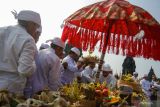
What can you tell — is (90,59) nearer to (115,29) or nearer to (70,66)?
(70,66)

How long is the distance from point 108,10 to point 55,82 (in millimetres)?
1713

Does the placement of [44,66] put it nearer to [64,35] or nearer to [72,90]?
[72,90]

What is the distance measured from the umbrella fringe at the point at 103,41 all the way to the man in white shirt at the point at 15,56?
2804 millimetres

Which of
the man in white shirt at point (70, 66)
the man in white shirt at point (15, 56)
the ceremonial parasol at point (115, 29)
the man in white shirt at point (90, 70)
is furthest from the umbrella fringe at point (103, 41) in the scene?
the man in white shirt at point (90, 70)

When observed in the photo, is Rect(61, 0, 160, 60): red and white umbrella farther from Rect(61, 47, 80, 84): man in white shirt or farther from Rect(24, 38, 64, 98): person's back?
Result: Rect(61, 47, 80, 84): man in white shirt

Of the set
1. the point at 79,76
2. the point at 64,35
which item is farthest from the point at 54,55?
the point at 79,76

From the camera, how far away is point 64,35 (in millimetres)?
8398

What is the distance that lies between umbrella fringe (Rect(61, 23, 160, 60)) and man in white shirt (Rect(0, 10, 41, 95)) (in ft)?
9.20

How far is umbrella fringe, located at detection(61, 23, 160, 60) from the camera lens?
26.4ft

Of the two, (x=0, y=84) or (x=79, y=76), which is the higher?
(x=0, y=84)

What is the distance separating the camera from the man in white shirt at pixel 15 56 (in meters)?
5.14

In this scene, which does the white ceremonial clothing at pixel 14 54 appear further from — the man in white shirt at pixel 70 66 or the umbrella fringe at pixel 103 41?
the man in white shirt at pixel 70 66

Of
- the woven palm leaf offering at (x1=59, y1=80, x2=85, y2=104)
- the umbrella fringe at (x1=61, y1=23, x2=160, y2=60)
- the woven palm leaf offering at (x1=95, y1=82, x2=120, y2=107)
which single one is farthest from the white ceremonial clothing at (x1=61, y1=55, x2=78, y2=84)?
the woven palm leaf offering at (x1=59, y1=80, x2=85, y2=104)

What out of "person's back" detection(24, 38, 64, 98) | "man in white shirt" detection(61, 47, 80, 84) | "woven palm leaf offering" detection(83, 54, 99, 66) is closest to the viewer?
"person's back" detection(24, 38, 64, 98)
